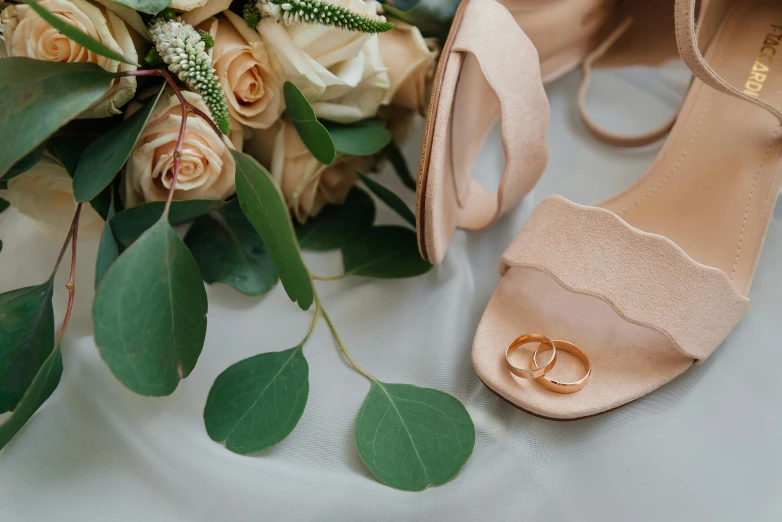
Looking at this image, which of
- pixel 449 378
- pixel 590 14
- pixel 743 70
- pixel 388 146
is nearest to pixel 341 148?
pixel 388 146

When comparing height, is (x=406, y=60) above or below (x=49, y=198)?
above

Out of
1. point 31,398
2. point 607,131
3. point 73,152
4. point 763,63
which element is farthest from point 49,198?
point 763,63

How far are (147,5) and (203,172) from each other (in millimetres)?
125

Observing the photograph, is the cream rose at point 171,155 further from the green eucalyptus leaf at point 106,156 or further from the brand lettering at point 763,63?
the brand lettering at point 763,63

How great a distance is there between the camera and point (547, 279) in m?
0.59

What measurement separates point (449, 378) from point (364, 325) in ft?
0.30

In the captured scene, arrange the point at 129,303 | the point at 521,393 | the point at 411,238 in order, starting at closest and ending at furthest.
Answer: the point at 129,303, the point at 521,393, the point at 411,238

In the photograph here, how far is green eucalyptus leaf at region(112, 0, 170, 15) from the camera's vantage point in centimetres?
43

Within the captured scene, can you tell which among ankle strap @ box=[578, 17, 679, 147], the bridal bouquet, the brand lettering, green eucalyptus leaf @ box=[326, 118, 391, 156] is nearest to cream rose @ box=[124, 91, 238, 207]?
the bridal bouquet

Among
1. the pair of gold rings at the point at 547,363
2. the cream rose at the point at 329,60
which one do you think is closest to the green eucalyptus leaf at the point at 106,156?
the cream rose at the point at 329,60

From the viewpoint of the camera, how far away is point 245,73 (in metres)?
0.51

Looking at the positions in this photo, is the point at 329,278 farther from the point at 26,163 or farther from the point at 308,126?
the point at 26,163

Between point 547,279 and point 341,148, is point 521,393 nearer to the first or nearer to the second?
point 547,279

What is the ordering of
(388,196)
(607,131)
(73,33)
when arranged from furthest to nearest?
(607,131)
(388,196)
(73,33)
